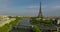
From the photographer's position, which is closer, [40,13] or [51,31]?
[51,31]

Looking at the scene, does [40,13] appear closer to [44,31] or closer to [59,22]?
[59,22]

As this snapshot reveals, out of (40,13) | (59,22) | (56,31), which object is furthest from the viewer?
(40,13)

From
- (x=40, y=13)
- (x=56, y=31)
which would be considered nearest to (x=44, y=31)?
(x=56, y=31)

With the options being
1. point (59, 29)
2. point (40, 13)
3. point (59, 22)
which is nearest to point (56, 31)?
point (59, 29)

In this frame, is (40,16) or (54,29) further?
(40,16)

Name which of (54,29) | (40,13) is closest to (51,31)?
(54,29)

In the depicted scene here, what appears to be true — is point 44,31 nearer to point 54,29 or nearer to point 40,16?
point 54,29

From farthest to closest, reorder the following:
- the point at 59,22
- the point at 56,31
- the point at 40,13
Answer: the point at 40,13, the point at 59,22, the point at 56,31

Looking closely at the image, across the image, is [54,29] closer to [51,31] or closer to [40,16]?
[51,31]

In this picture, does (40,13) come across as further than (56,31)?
Yes
